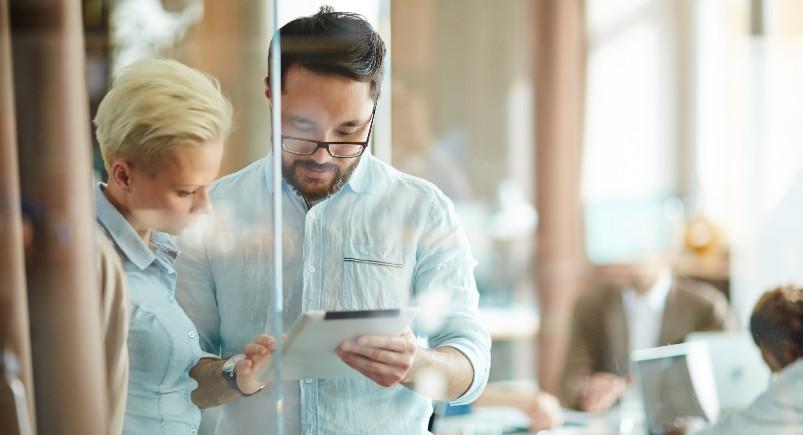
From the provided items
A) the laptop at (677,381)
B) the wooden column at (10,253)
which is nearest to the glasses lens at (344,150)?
the wooden column at (10,253)

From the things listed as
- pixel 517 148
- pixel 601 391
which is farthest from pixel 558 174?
pixel 601 391

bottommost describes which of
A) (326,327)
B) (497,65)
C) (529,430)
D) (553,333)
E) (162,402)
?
(529,430)

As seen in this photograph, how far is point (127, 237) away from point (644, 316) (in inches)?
46.2

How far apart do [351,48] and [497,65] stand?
136 centimetres

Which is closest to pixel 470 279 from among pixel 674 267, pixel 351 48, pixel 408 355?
pixel 408 355

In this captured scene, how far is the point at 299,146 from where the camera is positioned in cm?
139

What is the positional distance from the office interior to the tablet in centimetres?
15

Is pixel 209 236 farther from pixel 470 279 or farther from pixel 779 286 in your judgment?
pixel 779 286

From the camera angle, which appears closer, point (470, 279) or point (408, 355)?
point (408, 355)

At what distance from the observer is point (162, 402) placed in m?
1.44

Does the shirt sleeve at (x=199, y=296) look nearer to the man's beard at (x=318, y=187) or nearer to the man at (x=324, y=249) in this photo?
the man at (x=324, y=249)

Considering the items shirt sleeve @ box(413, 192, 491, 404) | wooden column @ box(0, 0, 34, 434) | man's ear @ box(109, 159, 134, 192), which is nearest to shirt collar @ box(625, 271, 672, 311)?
shirt sleeve @ box(413, 192, 491, 404)

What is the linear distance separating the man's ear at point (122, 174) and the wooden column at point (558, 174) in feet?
4.10

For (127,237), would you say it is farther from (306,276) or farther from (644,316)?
(644,316)
